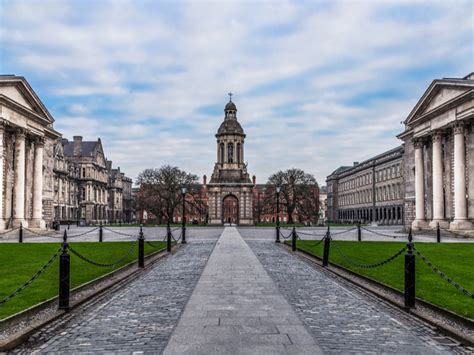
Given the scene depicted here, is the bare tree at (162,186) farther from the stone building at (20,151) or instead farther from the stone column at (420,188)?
the stone column at (420,188)

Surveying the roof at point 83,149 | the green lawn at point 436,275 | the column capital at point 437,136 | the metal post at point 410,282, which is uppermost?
the roof at point 83,149

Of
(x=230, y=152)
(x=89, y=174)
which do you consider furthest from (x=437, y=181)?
(x=89, y=174)

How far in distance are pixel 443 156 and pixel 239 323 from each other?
1544 inches

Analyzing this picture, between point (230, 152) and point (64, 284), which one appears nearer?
point (64, 284)

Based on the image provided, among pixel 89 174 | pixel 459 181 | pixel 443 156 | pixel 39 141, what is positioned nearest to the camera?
pixel 459 181

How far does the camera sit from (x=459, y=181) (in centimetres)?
3709

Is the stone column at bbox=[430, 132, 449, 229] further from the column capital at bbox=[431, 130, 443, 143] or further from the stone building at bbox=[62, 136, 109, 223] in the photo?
the stone building at bbox=[62, 136, 109, 223]

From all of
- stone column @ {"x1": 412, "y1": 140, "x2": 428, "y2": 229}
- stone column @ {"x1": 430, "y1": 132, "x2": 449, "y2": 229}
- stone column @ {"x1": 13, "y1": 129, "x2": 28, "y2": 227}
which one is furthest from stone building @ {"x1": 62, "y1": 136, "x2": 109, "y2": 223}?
stone column @ {"x1": 430, "y1": 132, "x2": 449, "y2": 229}

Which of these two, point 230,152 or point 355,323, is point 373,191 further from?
point 355,323

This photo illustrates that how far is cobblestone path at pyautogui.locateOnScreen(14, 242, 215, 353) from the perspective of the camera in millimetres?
6832

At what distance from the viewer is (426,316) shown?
28.3 feet

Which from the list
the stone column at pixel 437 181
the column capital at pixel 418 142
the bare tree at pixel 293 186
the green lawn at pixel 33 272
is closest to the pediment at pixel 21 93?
the green lawn at pixel 33 272

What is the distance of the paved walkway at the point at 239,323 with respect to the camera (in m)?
6.53

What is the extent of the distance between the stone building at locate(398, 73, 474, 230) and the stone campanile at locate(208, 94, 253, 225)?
30.3 meters
